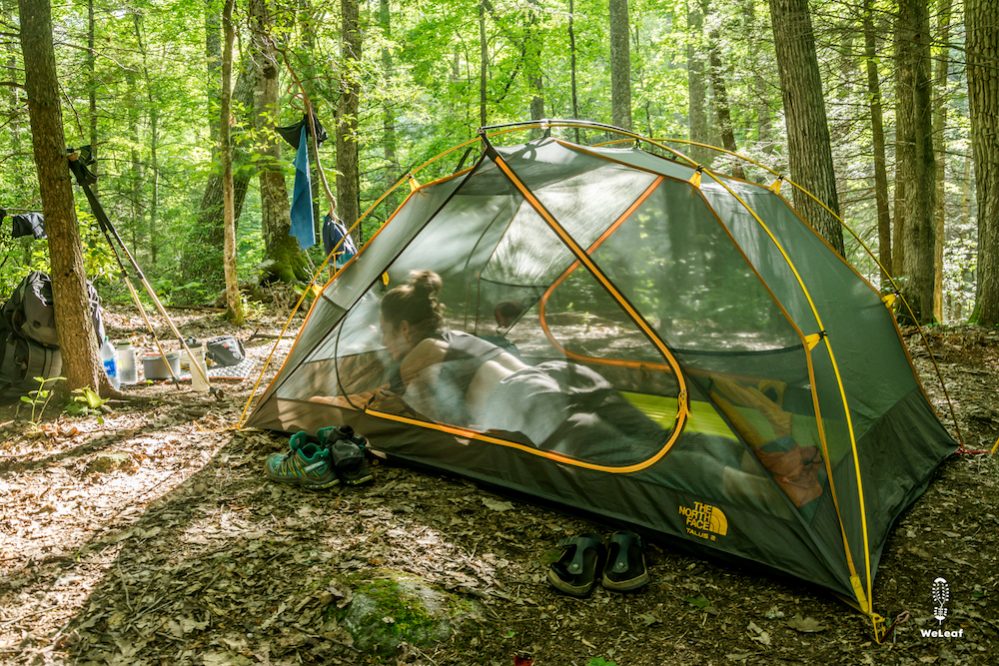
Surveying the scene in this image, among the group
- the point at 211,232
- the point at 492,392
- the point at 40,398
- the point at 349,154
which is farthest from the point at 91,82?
the point at 492,392

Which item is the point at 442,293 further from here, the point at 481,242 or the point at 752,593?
the point at 752,593

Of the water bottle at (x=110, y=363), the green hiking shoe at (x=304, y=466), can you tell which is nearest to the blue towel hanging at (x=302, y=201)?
the water bottle at (x=110, y=363)

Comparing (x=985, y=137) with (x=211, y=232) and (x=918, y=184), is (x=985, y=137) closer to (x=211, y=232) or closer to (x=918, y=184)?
(x=918, y=184)

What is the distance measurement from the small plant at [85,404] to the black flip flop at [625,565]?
11.7ft

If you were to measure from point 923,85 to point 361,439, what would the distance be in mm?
7178

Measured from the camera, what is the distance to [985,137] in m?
6.23

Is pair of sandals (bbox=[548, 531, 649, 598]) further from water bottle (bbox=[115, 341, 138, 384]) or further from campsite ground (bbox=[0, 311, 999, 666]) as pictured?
water bottle (bbox=[115, 341, 138, 384])

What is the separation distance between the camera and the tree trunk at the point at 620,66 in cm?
1128

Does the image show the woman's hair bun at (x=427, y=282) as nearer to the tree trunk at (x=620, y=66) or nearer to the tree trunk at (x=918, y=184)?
the tree trunk at (x=918, y=184)

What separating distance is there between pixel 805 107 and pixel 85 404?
20.8 ft

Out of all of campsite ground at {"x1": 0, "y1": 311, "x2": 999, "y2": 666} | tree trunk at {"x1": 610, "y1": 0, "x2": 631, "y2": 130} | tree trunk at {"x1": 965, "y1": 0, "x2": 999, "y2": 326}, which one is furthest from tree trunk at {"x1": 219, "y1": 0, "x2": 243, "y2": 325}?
tree trunk at {"x1": 965, "y1": 0, "x2": 999, "y2": 326}

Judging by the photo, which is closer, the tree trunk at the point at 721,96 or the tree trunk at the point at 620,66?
the tree trunk at the point at 721,96

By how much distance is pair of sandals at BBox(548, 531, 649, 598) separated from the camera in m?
2.86

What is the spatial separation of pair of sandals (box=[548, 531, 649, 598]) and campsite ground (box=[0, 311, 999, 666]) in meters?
0.06
